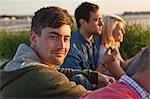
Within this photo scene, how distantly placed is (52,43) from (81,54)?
134cm

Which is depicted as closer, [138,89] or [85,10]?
[138,89]

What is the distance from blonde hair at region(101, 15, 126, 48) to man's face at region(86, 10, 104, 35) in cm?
6

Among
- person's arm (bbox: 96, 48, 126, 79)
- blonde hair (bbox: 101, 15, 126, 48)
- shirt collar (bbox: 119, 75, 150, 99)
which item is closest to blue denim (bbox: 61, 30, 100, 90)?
blonde hair (bbox: 101, 15, 126, 48)

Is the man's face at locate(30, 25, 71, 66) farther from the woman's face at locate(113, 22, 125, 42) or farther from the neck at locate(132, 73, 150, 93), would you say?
the woman's face at locate(113, 22, 125, 42)

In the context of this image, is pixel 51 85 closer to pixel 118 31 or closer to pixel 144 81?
pixel 144 81

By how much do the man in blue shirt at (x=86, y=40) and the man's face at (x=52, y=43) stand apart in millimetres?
1016

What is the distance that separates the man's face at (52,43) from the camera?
7.64 feet

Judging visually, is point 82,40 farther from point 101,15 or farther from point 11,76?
point 11,76

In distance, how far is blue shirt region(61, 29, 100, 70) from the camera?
3502 mm

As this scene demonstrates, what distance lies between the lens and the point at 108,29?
13.9 ft

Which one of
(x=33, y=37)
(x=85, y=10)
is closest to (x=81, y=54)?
(x=85, y=10)

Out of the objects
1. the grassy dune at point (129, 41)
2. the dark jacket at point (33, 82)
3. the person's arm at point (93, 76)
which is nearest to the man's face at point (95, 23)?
the person's arm at point (93, 76)

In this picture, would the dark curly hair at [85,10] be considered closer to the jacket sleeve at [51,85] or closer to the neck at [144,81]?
the jacket sleeve at [51,85]

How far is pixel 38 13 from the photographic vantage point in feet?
7.83
